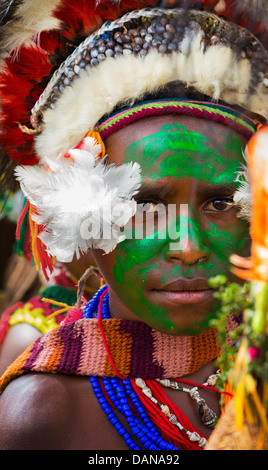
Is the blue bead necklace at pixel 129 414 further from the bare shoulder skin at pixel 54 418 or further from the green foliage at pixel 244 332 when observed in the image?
the green foliage at pixel 244 332

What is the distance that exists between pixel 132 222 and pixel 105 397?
0.59 meters

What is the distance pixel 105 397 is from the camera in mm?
1721

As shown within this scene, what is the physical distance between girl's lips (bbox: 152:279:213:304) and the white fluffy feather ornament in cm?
22

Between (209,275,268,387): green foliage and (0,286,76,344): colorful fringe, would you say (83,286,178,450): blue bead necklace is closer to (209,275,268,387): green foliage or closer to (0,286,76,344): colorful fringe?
(209,275,268,387): green foliage

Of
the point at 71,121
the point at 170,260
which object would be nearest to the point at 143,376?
the point at 170,260

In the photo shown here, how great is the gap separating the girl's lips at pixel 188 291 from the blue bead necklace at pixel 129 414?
37 centimetres

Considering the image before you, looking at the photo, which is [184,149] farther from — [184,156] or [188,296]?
[188,296]

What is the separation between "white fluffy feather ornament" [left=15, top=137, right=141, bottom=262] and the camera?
1.59 meters

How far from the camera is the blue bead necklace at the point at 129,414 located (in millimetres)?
1641

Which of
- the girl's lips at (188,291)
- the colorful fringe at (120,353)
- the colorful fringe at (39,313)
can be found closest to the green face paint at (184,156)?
the girl's lips at (188,291)

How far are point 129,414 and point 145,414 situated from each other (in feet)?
0.18

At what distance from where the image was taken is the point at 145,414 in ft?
5.56

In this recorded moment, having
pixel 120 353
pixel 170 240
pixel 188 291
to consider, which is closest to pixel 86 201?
pixel 170 240
